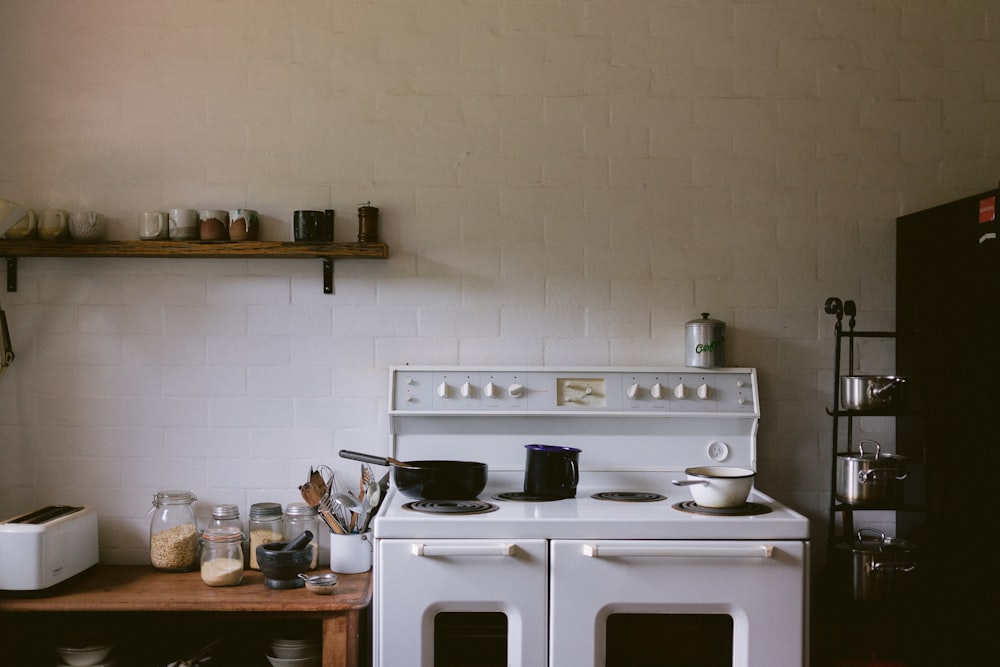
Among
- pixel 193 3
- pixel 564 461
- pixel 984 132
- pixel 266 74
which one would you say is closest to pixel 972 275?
pixel 984 132

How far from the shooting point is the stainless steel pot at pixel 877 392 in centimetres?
262

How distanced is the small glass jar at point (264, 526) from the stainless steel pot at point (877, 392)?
185cm

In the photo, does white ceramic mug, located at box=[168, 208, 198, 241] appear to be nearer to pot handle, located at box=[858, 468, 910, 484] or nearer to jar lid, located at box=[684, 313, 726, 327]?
jar lid, located at box=[684, 313, 726, 327]

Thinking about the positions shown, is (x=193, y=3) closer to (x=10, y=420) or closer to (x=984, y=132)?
(x=10, y=420)

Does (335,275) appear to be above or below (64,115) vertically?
below

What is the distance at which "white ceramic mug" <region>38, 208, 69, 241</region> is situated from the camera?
9.12 ft

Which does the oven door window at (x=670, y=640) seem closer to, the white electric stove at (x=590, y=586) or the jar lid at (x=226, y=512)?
the white electric stove at (x=590, y=586)

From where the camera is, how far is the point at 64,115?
2900 mm

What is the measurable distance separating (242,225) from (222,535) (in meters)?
0.99

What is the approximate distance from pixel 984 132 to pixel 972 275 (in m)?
0.75

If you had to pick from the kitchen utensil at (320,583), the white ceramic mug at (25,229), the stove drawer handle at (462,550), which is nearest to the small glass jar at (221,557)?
the kitchen utensil at (320,583)

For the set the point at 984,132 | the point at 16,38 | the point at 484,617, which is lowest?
the point at 484,617

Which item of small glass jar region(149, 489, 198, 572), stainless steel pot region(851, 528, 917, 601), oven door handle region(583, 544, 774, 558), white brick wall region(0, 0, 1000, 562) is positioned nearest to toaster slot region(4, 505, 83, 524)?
white brick wall region(0, 0, 1000, 562)

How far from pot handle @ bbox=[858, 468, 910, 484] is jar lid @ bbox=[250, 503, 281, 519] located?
1.83 metres
